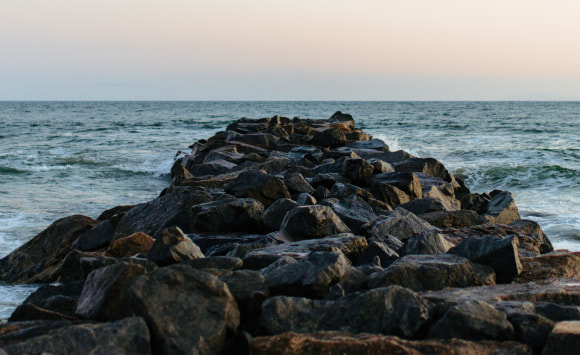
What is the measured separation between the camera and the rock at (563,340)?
6.75 feet

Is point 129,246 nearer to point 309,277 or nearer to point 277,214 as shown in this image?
point 277,214

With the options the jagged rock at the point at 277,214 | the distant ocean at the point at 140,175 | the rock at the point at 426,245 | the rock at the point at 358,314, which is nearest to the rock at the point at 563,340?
the rock at the point at 358,314

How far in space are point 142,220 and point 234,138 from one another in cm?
853

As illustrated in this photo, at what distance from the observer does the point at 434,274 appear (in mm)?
2947

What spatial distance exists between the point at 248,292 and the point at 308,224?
170cm

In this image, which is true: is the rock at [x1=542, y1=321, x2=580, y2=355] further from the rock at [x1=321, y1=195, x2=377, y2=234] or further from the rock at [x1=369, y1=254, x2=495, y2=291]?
the rock at [x1=321, y1=195, x2=377, y2=234]

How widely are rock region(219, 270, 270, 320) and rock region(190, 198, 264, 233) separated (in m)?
2.16

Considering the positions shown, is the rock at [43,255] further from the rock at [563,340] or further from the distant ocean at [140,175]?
the rock at [563,340]

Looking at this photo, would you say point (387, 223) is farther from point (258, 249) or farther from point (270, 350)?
point (270, 350)

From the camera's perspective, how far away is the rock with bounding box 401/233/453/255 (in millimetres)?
3636

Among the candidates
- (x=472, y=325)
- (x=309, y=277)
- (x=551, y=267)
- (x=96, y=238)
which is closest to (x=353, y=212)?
(x=551, y=267)

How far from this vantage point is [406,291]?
2393mm

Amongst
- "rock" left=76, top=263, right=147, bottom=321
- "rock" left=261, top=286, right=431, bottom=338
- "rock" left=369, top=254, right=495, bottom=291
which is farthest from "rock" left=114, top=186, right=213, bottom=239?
"rock" left=261, top=286, right=431, bottom=338

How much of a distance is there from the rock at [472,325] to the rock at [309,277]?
59 cm
